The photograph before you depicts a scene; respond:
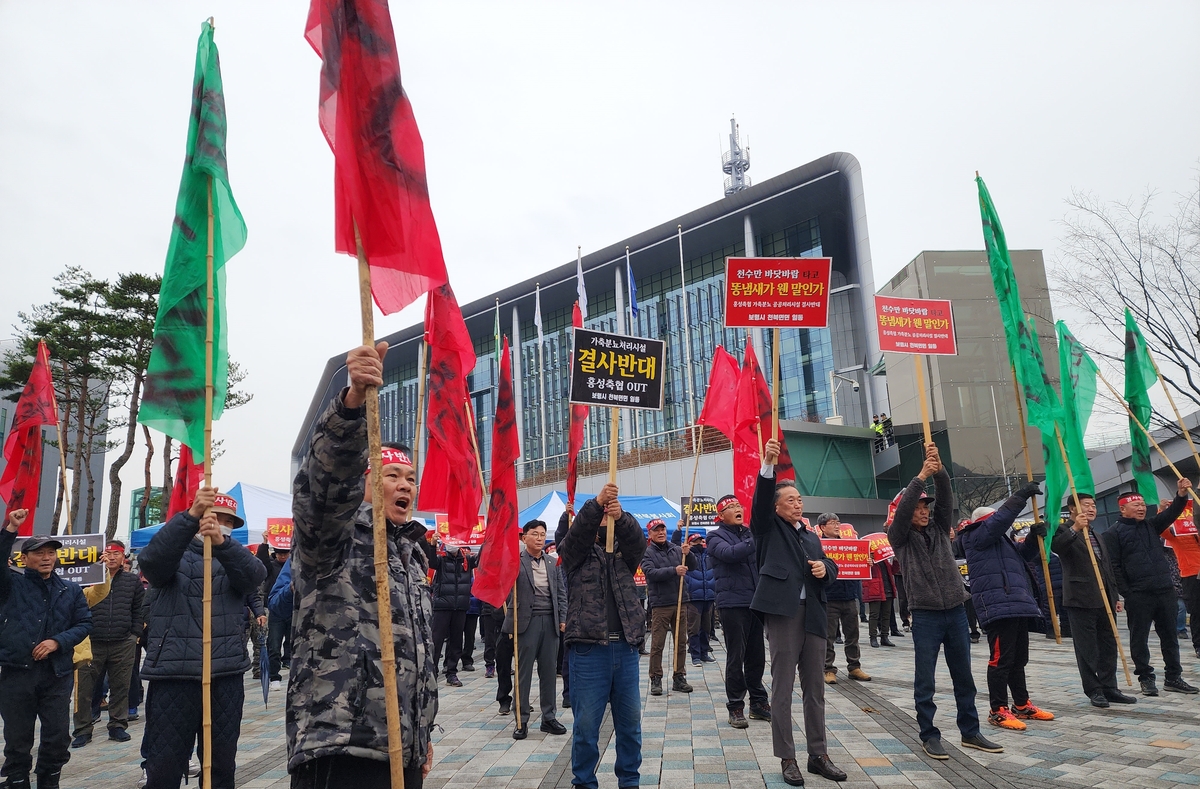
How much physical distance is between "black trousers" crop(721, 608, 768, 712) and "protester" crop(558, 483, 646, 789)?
9.01ft

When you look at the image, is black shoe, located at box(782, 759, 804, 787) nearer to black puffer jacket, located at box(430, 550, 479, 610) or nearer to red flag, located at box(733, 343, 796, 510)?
red flag, located at box(733, 343, 796, 510)

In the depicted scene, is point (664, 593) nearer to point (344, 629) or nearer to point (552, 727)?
point (552, 727)

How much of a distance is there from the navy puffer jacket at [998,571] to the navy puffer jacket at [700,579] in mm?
4941

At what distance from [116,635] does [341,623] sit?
845 cm

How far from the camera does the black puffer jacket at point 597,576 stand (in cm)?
550

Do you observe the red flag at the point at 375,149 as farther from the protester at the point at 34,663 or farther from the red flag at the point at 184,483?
the protester at the point at 34,663

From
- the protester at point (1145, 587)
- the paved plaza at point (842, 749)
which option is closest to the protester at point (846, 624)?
the paved plaza at point (842, 749)

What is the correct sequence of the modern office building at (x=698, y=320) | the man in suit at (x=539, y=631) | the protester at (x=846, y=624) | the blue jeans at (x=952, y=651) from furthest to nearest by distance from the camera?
the modern office building at (x=698, y=320) < the protester at (x=846, y=624) < the man in suit at (x=539, y=631) < the blue jeans at (x=952, y=651)

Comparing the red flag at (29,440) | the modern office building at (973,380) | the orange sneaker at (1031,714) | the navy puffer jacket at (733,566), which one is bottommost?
the orange sneaker at (1031,714)

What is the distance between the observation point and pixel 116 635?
9.32 metres

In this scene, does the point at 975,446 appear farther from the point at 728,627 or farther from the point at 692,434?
the point at 728,627

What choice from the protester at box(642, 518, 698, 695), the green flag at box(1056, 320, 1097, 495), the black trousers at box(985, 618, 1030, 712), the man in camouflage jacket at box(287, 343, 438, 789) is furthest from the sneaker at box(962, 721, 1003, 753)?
the man in camouflage jacket at box(287, 343, 438, 789)

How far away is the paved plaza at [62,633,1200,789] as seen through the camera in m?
5.61

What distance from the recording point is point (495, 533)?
8.05 m
